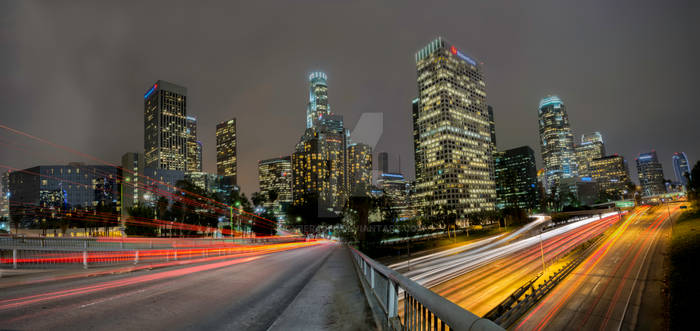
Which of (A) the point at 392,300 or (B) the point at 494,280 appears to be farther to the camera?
(B) the point at 494,280

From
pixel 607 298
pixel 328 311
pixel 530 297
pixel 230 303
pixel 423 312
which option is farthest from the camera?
pixel 607 298

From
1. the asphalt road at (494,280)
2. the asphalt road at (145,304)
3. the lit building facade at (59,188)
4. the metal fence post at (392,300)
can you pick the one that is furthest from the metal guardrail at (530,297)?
the lit building facade at (59,188)

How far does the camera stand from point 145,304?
861cm

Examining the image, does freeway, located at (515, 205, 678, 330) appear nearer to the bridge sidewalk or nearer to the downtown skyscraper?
the bridge sidewalk

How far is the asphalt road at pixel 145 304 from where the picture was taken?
690 centimetres

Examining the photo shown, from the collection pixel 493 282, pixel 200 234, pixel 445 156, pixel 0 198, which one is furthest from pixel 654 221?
pixel 0 198

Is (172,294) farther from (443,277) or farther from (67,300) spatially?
(443,277)

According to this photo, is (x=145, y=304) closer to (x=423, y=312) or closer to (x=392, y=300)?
(x=392, y=300)

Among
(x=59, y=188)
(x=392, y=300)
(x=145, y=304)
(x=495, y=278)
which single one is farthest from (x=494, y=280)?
(x=59, y=188)

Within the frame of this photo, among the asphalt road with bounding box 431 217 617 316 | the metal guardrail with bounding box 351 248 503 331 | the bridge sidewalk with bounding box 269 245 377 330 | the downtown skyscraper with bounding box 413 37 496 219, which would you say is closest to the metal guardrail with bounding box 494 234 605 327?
the asphalt road with bounding box 431 217 617 316

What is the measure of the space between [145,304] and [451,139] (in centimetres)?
18476

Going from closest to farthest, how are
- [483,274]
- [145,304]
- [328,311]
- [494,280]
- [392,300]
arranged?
1. [392,300]
2. [328,311]
3. [145,304]
4. [494,280]
5. [483,274]

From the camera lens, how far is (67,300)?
9016 mm

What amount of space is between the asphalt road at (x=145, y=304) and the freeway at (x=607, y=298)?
73.5 ft
